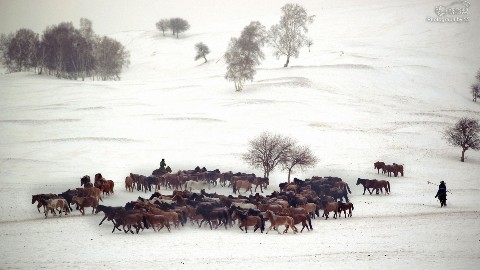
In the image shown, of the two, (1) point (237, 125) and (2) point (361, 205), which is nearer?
(2) point (361, 205)

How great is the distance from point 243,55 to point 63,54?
41.0 m

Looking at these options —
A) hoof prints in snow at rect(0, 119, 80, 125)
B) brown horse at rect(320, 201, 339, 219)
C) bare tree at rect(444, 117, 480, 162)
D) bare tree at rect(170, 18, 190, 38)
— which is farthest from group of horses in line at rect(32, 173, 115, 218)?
bare tree at rect(170, 18, 190, 38)

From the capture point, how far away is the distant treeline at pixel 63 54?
286 feet

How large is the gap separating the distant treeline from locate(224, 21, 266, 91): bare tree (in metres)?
35.5

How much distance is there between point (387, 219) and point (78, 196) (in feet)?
48.1

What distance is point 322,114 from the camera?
51.2m

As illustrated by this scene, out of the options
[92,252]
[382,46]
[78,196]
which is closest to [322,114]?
[78,196]

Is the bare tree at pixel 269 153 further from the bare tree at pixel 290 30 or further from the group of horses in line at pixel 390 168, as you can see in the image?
the bare tree at pixel 290 30

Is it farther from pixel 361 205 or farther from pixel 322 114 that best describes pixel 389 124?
pixel 361 205

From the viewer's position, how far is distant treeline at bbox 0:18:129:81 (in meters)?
87.1

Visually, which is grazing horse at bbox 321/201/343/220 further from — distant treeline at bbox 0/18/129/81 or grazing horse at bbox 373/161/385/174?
distant treeline at bbox 0/18/129/81

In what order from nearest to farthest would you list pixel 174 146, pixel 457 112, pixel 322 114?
pixel 174 146 < pixel 322 114 < pixel 457 112

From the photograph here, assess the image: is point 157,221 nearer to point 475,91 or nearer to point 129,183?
point 129,183

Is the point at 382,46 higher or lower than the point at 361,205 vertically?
higher
